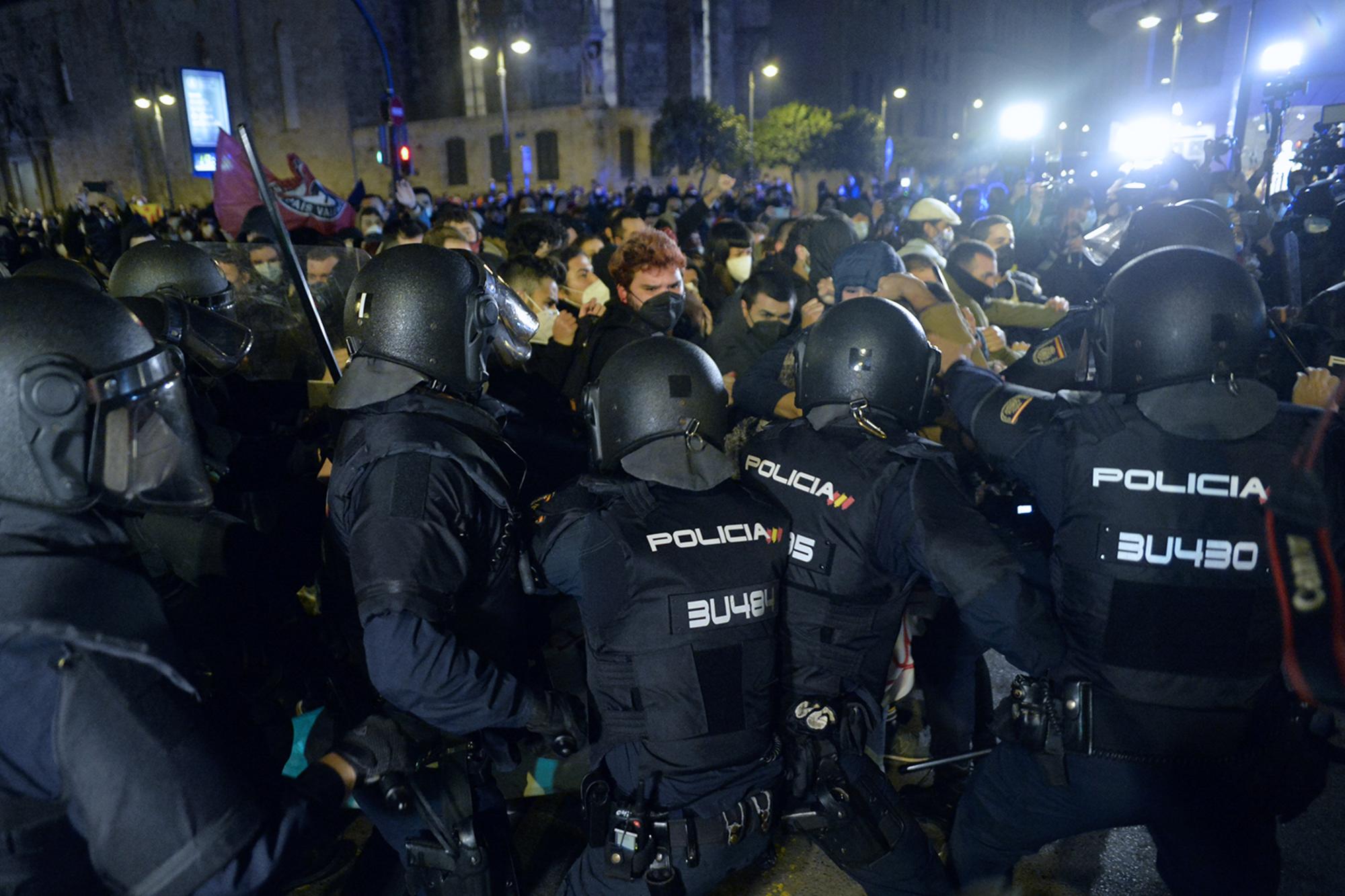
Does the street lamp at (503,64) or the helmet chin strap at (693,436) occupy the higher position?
the street lamp at (503,64)

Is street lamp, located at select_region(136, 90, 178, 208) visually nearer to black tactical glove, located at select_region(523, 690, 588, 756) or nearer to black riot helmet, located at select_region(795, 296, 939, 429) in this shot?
black riot helmet, located at select_region(795, 296, 939, 429)

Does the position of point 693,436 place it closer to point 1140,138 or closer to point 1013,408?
point 1013,408

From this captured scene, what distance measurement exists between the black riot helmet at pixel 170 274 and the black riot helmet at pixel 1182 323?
12.1ft

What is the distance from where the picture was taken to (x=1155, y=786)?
2.25m

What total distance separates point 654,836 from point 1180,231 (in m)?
3.79

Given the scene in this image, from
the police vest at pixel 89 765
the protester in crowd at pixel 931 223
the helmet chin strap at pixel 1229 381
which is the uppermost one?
the protester in crowd at pixel 931 223

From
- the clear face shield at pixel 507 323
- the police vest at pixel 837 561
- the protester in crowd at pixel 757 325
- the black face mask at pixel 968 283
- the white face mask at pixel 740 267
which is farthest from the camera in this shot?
the white face mask at pixel 740 267

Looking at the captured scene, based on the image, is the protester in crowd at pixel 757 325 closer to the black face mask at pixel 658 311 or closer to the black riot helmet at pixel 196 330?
the black face mask at pixel 658 311

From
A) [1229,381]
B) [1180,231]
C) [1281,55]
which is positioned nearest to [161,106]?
[1281,55]

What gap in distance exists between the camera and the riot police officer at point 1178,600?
2.20 m

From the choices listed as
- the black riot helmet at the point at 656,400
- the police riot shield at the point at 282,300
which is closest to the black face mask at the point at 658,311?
the police riot shield at the point at 282,300

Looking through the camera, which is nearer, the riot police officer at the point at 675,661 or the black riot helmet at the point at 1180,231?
the riot police officer at the point at 675,661

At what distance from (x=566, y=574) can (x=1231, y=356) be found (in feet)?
6.22

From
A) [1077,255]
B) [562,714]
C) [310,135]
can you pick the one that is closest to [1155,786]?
[562,714]
